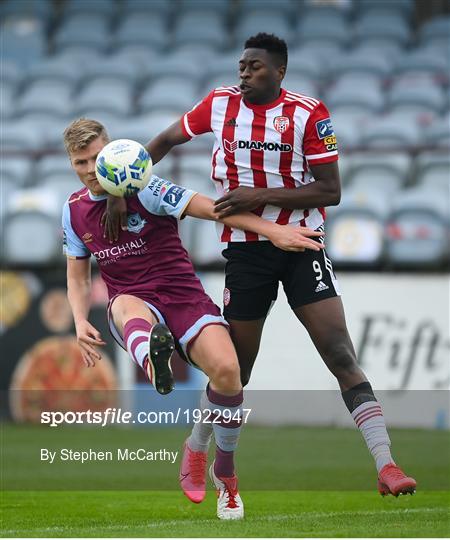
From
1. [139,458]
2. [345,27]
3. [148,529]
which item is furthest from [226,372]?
[345,27]

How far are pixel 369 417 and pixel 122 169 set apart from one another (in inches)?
74.5

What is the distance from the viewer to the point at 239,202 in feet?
22.2

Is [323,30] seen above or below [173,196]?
below

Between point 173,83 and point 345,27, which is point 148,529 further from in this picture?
point 345,27

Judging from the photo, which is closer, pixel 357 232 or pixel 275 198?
pixel 275 198

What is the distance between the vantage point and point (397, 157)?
1419 cm

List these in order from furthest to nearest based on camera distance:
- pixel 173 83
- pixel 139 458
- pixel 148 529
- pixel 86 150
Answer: pixel 173 83, pixel 139 458, pixel 86 150, pixel 148 529

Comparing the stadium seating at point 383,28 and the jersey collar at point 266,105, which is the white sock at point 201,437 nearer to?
the jersey collar at point 266,105

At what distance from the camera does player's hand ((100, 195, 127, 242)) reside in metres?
6.73

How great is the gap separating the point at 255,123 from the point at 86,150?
0.95 metres

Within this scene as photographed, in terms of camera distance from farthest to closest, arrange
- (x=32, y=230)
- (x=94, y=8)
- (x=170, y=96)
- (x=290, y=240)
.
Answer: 1. (x=94, y=8)
2. (x=170, y=96)
3. (x=32, y=230)
4. (x=290, y=240)

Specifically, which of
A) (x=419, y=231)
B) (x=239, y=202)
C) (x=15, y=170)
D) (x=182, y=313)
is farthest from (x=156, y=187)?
(x=15, y=170)

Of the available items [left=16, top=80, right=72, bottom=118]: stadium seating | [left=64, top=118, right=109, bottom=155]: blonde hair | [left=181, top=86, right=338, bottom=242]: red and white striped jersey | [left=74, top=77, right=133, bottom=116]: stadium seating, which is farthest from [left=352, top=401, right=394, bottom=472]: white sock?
[left=16, top=80, right=72, bottom=118]: stadium seating

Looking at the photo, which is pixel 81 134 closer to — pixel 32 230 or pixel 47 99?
pixel 32 230
